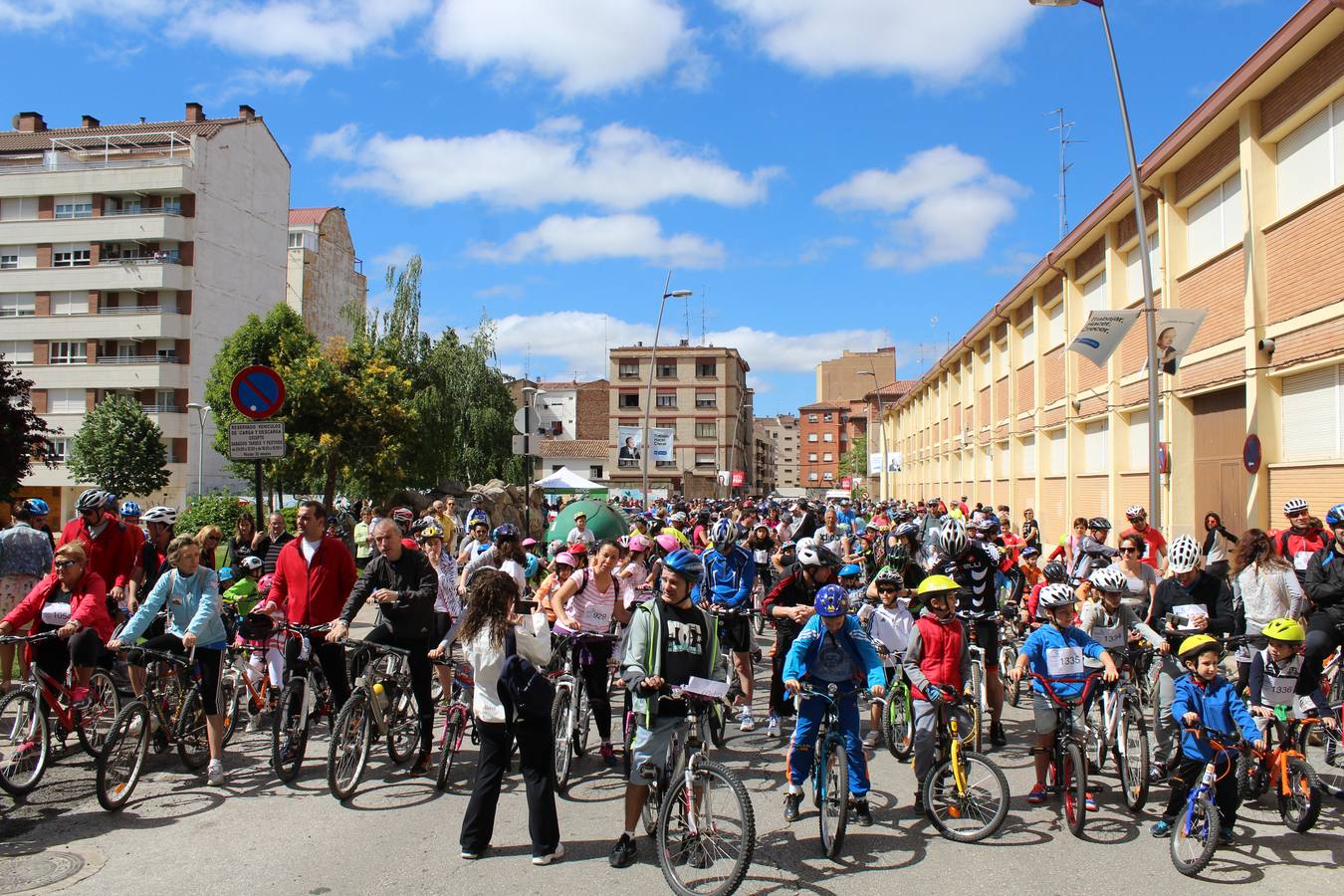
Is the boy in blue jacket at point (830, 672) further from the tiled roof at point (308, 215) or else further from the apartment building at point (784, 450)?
the apartment building at point (784, 450)

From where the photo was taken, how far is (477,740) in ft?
18.7

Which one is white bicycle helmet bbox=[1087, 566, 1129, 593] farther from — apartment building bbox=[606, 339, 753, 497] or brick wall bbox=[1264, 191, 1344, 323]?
apartment building bbox=[606, 339, 753, 497]

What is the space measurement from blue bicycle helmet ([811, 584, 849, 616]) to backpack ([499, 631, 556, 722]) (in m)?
1.70

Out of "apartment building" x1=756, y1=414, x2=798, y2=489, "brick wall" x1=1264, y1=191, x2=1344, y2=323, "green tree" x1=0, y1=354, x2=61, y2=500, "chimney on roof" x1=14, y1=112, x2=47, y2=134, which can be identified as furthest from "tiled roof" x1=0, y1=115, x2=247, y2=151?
"apartment building" x1=756, y1=414, x2=798, y2=489

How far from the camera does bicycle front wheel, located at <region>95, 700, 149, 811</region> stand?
629 centimetres

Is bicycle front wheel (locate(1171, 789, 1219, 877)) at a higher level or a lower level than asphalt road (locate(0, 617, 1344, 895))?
higher

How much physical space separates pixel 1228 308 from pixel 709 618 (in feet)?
42.7

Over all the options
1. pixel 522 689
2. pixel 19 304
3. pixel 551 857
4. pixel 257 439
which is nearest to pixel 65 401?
pixel 19 304

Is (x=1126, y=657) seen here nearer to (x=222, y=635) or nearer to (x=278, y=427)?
(x=222, y=635)

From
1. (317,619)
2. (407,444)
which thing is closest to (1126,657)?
(317,619)

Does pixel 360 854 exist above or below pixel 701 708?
below

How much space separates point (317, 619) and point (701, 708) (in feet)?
11.6

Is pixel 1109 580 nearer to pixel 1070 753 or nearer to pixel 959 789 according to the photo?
pixel 1070 753

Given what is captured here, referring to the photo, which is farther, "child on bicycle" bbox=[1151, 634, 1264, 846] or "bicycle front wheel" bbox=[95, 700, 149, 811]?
"bicycle front wheel" bbox=[95, 700, 149, 811]
